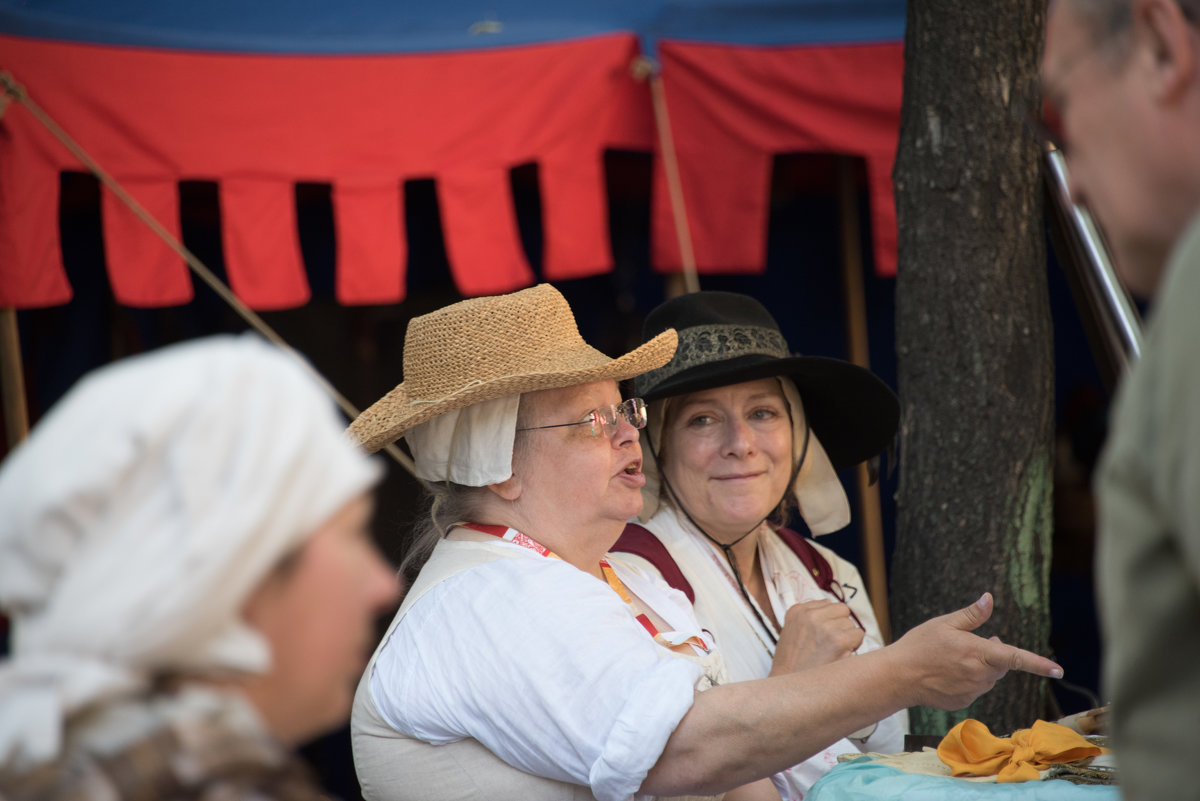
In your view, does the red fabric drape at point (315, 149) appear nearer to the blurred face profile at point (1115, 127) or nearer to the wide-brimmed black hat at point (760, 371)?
the wide-brimmed black hat at point (760, 371)

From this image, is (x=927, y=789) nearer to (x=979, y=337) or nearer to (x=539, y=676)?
(x=539, y=676)

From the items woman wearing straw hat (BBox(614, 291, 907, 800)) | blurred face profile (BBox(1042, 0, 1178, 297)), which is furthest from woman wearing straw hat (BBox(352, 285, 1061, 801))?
blurred face profile (BBox(1042, 0, 1178, 297))

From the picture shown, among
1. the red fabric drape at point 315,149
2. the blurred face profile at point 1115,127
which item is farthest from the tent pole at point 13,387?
the blurred face profile at point 1115,127

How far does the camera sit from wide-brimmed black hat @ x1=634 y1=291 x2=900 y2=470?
9.27 ft

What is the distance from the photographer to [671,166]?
13.3 feet

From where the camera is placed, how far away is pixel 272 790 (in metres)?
0.95

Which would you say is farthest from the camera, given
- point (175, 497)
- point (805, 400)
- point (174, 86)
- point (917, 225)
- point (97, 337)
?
point (97, 337)

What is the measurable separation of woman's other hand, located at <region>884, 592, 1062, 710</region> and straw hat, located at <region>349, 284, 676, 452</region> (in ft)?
2.85

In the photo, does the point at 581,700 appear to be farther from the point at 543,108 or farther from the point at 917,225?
the point at 543,108

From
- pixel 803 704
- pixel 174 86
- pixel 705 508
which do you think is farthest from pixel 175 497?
pixel 174 86

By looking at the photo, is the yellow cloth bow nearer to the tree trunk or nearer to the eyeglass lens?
Answer: the tree trunk

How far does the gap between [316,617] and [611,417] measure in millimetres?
1476

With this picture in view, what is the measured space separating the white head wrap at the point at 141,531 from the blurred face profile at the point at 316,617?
33 millimetres

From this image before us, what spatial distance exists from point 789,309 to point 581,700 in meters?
3.49
